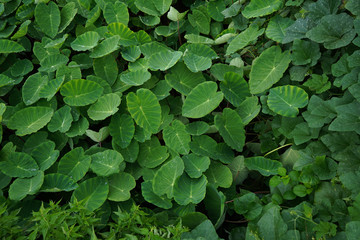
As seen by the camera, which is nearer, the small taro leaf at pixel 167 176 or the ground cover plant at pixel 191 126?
the ground cover plant at pixel 191 126

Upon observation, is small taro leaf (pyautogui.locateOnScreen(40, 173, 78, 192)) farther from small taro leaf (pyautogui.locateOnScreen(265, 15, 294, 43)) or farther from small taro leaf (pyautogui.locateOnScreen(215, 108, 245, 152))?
small taro leaf (pyautogui.locateOnScreen(265, 15, 294, 43))

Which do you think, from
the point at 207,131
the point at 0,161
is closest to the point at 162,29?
the point at 207,131

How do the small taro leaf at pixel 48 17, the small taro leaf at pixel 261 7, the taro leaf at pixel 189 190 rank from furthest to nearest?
1. the small taro leaf at pixel 48 17
2. the small taro leaf at pixel 261 7
3. the taro leaf at pixel 189 190

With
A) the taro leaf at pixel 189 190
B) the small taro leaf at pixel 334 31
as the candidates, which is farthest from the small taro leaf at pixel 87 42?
the small taro leaf at pixel 334 31

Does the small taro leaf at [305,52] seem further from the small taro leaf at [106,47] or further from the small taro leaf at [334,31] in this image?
the small taro leaf at [106,47]

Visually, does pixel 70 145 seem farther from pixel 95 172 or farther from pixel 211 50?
pixel 211 50

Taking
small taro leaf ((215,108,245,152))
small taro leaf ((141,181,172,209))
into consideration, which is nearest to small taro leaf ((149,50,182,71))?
small taro leaf ((215,108,245,152))

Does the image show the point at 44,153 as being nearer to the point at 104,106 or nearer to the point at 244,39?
the point at 104,106
